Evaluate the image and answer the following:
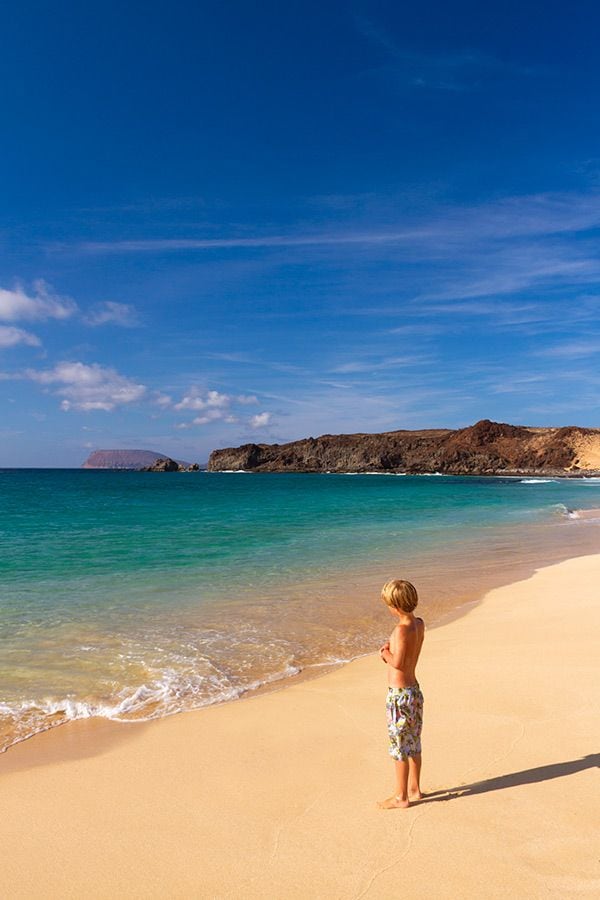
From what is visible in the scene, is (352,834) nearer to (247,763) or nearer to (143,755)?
(247,763)

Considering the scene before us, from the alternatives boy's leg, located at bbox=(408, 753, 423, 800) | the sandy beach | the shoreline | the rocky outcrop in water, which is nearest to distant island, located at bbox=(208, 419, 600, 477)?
the rocky outcrop in water

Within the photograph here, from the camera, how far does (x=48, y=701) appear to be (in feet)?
20.3

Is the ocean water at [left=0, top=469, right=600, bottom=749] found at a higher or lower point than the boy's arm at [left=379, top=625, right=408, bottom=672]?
lower

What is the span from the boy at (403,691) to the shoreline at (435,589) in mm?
2779

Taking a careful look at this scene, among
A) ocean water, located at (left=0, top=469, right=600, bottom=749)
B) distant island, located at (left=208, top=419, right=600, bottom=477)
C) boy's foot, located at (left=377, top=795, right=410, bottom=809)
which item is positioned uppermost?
distant island, located at (left=208, top=419, right=600, bottom=477)

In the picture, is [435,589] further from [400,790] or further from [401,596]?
[401,596]

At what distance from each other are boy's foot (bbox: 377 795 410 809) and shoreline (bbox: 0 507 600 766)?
2.66 m

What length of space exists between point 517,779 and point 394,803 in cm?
95

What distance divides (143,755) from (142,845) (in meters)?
1.37

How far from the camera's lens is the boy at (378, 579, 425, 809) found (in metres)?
3.75

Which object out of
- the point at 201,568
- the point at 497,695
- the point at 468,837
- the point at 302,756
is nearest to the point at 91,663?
the point at 302,756

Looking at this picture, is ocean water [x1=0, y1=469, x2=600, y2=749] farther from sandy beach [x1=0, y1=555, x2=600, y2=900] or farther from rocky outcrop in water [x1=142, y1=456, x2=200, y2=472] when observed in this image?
rocky outcrop in water [x1=142, y1=456, x2=200, y2=472]

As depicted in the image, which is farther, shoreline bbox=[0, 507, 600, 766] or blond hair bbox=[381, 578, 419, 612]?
shoreline bbox=[0, 507, 600, 766]

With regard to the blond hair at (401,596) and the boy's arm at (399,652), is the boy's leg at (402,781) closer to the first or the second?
the boy's arm at (399,652)
